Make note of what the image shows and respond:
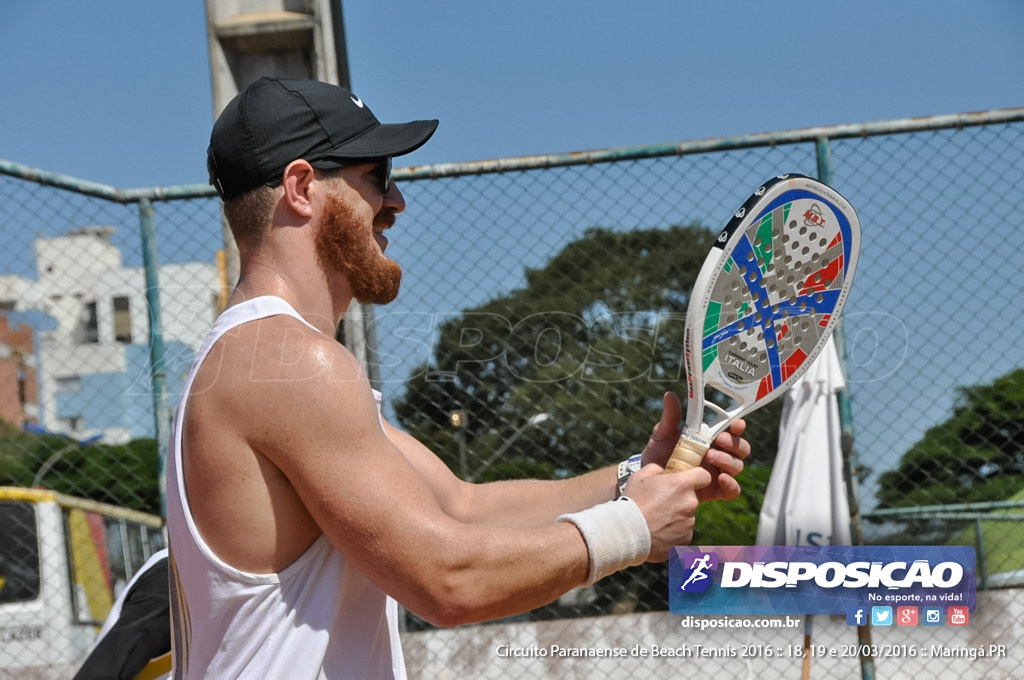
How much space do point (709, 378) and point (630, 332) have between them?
8.31ft

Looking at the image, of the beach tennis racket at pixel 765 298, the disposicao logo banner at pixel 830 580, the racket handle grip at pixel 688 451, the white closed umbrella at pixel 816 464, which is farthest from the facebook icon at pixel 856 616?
the racket handle grip at pixel 688 451

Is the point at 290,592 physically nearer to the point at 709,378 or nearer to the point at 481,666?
the point at 709,378

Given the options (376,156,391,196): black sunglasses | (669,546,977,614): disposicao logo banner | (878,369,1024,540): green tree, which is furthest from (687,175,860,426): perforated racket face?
(878,369,1024,540): green tree

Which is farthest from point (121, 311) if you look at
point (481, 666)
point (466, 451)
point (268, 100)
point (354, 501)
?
point (354, 501)

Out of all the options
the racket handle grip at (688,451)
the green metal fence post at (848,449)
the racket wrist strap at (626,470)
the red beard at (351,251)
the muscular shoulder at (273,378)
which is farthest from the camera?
the green metal fence post at (848,449)

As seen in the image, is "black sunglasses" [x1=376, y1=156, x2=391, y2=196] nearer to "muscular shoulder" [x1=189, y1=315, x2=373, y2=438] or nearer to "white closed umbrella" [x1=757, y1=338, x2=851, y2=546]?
"muscular shoulder" [x1=189, y1=315, x2=373, y2=438]

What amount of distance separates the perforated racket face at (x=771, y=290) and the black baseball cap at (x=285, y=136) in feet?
2.56

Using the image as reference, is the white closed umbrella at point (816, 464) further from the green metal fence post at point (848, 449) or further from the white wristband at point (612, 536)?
the white wristband at point (612, 536)

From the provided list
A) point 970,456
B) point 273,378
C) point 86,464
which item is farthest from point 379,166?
point 86,464

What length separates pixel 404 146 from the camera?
5.99 feet

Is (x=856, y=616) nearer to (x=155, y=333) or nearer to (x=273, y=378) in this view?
(x=155, y=333)

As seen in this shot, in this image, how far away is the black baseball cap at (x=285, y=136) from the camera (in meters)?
1.75

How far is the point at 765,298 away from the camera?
232 centimetres

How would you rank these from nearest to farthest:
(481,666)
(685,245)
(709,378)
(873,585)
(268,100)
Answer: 1. (268,100)
2. (709,378)
3. (873,585)
4. (481,666)
5. (685,245)
